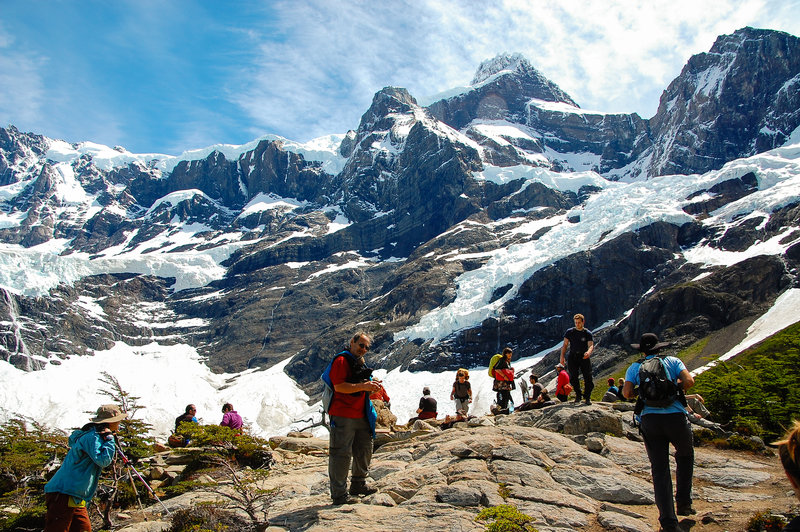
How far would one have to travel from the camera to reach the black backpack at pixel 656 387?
23.7 ft

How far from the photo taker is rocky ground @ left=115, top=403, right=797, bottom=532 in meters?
7.21

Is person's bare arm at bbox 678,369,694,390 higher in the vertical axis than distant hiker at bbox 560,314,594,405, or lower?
lower

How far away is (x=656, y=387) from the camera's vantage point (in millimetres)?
7258

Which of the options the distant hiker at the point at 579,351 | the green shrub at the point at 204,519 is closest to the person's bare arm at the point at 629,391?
the distant hiker at the point at 579,351

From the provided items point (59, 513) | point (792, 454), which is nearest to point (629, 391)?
point (792, 454)

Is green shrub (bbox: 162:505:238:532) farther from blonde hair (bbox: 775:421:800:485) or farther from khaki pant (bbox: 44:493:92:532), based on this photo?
blonde hair (bbox: 775:421:800:485)

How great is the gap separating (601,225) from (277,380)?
346 feet

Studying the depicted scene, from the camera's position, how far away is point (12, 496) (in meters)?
10.1

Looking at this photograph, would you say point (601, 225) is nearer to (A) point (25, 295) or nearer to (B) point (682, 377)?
(B) point (682, 377)

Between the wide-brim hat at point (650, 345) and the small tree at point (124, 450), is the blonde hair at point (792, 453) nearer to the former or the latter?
the wide-brim hat at point (650, 345)

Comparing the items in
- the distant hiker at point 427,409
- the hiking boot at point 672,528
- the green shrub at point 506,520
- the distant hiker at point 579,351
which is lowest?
the hiking boot at point 672,528

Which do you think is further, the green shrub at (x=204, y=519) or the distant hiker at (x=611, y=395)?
the distant hiker at (x=611, y=395)

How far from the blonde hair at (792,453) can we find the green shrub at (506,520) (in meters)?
3.14

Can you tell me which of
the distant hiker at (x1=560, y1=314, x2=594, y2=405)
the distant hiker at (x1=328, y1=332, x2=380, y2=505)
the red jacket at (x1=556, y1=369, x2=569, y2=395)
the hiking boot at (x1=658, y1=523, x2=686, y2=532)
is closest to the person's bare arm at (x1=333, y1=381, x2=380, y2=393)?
the distant hiker at (x1=328, y1=332, x2=380, y2=505)
